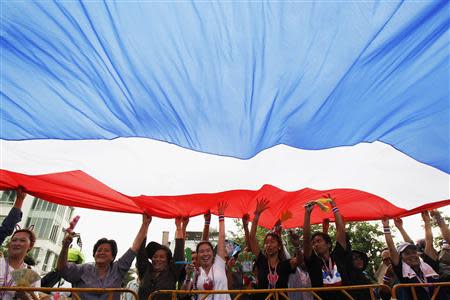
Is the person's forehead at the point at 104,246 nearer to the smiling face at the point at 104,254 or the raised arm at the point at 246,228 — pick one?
the smiling face at the point at 104,254

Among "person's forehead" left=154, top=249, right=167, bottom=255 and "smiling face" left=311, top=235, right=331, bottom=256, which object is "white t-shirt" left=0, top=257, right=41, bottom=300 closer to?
"person's forehead" left=154, top=249, right=167, bottom=255

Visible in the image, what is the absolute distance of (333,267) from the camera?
11.1 ft

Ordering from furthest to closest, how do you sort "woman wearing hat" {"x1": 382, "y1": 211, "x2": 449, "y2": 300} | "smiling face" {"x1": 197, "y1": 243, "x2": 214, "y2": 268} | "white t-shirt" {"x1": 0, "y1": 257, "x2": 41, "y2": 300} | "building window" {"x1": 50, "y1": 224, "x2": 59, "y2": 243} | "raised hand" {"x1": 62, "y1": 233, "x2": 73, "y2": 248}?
"building window" {"x1": 50, "y1": 224, "x2": 59, "y2": 243}, "woman wearing hat" {"x1": 382, "y1": 211, "x2": 449, "y2": 300}, "smiling face" {"x1": 197, "y1": 243, "x2": 214, "y2": 268}, "raised hand" {"x1": 62, "y1": 233, "x2": 73, "y2": 248}, "white t-shirt" {"x1": 0, "y1": 257, "x2": 41, "y2": 300}

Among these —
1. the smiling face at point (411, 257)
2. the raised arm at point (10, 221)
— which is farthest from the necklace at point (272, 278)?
the raised arm at point (10, 221)

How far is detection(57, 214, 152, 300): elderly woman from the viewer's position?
10.8 ft

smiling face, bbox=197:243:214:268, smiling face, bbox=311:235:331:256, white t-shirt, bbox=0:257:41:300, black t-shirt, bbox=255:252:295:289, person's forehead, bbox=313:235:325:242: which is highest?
person's forehead, bbox=313:235:325:242

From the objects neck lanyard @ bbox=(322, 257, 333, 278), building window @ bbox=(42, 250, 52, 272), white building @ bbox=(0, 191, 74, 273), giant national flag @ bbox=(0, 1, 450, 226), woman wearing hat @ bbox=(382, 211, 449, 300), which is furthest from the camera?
building window @ bbox=(42, 250, 52, 272)

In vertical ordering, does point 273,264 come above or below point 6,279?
above

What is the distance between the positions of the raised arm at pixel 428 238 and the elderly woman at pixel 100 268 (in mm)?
3517

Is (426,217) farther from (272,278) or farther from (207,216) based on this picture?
(207,216)

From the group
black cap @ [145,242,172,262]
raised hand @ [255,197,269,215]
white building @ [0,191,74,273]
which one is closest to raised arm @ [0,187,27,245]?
black cap @ [145,242,172,262]

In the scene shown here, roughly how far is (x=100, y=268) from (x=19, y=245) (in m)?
0.78

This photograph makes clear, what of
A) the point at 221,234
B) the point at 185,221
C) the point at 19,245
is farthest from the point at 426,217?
the point at 19,245

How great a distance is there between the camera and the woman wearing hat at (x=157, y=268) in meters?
3.60
